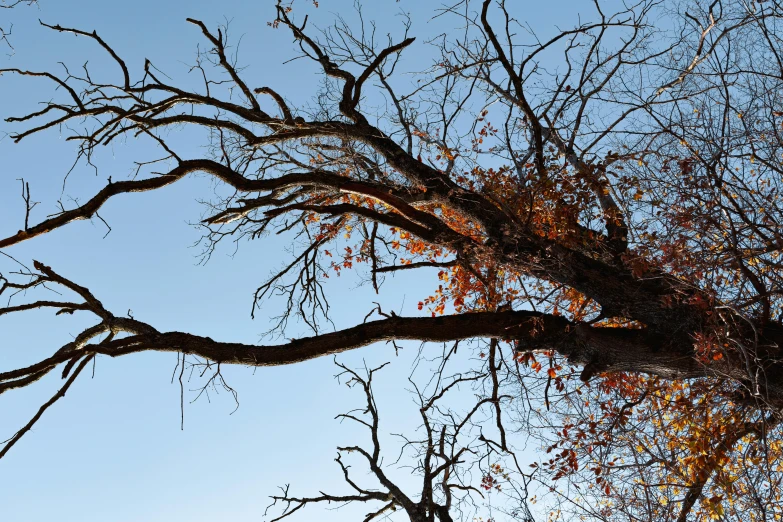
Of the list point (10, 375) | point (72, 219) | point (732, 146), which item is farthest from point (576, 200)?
point (10, 375)

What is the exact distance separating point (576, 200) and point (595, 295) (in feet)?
5.46

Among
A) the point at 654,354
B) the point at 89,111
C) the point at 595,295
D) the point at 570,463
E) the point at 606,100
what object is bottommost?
the point at 570,463

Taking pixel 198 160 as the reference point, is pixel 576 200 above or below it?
below

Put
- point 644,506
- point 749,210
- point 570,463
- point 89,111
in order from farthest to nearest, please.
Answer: point 89,111
point 570,463
point 644,506
point 749,210

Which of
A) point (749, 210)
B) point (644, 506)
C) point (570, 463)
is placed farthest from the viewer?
point (570, 463)

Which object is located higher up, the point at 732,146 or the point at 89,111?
the point at 89,111

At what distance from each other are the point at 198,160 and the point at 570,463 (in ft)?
20.8

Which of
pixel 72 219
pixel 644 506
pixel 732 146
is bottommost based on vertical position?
pixel 644 506

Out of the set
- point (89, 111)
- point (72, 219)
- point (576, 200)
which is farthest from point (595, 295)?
point (89, 111)

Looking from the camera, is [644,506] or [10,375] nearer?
[10,375]

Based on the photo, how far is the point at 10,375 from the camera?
5672 mm

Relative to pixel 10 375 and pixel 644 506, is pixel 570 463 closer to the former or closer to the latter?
pixel 644 506

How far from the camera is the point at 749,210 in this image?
267 inches

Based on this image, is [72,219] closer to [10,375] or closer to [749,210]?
[10,375]
